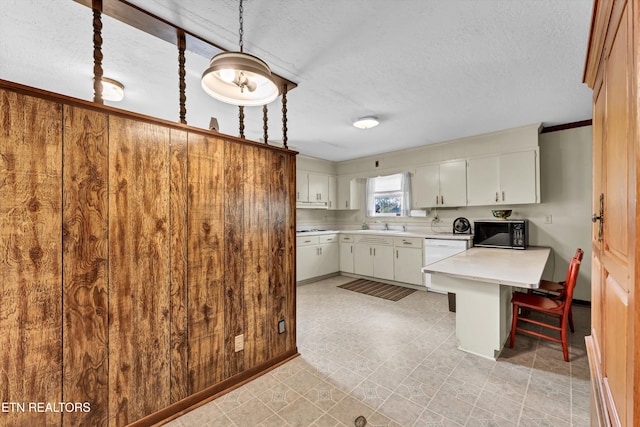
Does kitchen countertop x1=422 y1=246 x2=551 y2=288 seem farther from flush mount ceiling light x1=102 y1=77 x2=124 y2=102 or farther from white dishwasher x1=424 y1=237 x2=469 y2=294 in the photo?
flush mount ceiling light x1=102 y1=77 x2=124 y2=102

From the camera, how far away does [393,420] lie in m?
1.63

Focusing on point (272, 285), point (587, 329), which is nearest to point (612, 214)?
point (272, 285)

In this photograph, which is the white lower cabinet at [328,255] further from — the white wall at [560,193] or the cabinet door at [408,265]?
the white wall at [560,193]

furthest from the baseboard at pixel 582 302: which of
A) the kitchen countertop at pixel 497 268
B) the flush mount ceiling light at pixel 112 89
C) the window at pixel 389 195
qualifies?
the flush mount ceiling light at pixel 112 89

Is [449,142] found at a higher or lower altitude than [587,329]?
higher

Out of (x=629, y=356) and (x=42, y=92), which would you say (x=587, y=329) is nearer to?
(x=629, y=356)

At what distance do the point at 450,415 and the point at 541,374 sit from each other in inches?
38.0

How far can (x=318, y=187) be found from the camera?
554cm

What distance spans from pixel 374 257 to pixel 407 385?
9.75 feet

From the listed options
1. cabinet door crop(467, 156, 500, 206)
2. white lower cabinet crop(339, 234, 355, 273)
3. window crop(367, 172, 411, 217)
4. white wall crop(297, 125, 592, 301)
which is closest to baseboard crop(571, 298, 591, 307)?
white wall crop(297, 125, 592, 301)

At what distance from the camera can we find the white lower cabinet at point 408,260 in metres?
4.34

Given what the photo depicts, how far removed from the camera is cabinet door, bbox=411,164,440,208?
450 centimetres

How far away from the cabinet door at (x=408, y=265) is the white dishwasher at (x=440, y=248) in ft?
0.42

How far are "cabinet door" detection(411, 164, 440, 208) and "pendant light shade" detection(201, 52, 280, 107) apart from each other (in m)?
3.65
